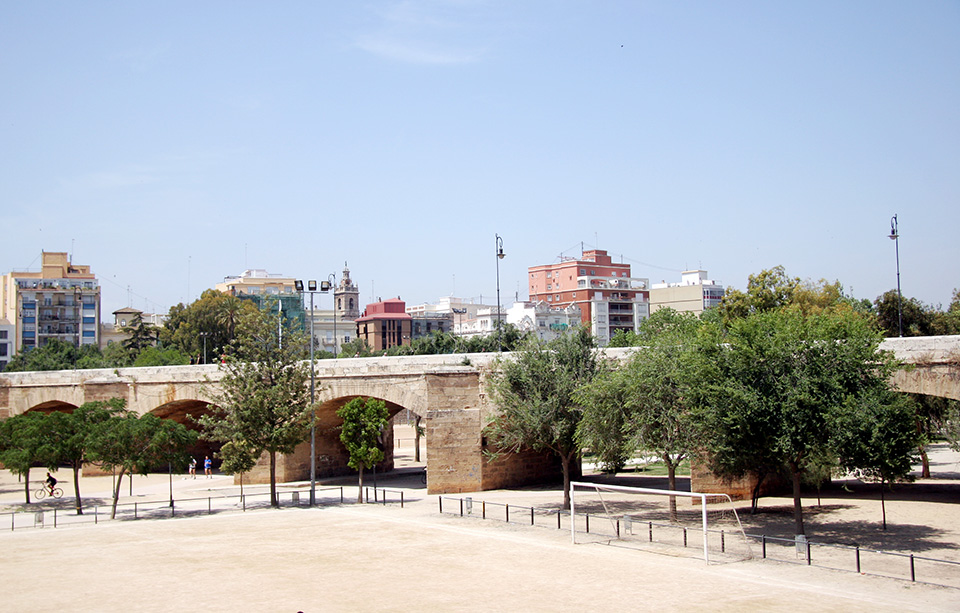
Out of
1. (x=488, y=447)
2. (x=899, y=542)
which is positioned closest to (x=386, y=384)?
(x=488, y=447)

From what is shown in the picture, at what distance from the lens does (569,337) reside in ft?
103

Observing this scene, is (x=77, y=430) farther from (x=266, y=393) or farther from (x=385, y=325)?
(x=385, y=325)

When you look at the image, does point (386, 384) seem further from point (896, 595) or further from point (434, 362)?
point (896, 595)

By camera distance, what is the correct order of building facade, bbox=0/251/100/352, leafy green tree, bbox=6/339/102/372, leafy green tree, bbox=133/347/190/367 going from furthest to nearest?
building facade, bbox=0/251/100/352 < leafy green tree, bbox=6/339/102/372 < leafy green tree, bbox=133/347/190/367

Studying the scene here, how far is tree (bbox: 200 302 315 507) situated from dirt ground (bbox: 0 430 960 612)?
3101 millimetres

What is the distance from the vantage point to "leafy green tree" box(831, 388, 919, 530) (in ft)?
68.7

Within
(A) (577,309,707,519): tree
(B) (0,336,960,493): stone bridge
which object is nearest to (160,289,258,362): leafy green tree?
(B) (0,336,960,493): stone bridge

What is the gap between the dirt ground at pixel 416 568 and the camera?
54.4ft

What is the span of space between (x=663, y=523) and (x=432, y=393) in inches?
450

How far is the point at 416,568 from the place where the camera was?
20.2 metres

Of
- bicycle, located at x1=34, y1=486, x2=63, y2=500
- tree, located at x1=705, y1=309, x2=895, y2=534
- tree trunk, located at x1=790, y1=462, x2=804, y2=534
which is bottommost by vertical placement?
bicycle, located at x1=34, y1=486, x2=63, y2=500

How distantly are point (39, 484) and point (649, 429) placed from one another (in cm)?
3643

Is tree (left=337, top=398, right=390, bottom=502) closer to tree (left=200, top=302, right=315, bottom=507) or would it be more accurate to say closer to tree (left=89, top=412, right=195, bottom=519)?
tree (left=200, top=302, right=315, bottom=507)

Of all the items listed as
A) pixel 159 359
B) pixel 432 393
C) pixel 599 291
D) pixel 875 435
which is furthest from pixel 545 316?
pixel 875 435
